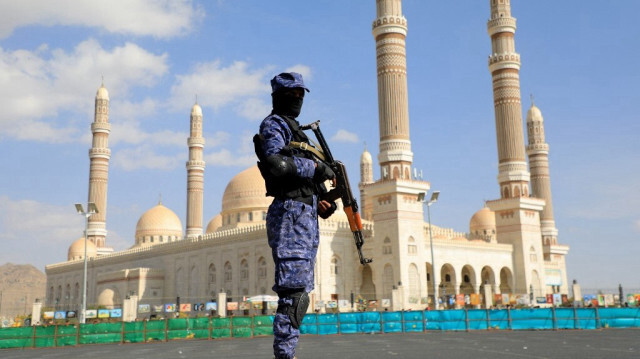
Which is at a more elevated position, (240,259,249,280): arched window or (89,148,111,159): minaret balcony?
(89,148,111,159): minaret balcony

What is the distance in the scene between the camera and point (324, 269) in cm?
3909

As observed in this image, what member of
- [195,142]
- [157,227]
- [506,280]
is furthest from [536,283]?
[157,227]

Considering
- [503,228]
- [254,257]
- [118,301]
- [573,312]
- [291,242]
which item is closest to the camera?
[291,242]

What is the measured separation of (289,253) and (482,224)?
53924mm

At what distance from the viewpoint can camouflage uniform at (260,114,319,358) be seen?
16.3 ft

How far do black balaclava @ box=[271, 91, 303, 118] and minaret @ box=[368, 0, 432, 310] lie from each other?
31.6m

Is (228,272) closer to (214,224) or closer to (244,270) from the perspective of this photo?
(244,270)

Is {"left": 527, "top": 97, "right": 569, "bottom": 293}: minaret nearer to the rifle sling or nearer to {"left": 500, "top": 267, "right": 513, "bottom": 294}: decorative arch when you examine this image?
{"left": 500, "top": 267, "right": 513, "bottom": 294}: decorative arch

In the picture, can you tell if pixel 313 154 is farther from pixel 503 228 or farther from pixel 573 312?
pixel 503 228

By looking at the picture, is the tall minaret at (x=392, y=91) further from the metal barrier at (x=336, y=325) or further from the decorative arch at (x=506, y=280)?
the metal barrier at (x=336, y=325)

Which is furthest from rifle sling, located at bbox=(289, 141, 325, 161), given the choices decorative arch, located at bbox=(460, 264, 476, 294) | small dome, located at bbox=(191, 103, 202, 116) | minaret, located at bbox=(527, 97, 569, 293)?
small dome, located at bbox=(191, 103, 202, 116)

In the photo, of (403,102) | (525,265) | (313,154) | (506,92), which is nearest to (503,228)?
(525,265)

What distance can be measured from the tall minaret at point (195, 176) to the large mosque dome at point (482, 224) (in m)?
24.8

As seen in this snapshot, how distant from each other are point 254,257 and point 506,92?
2148 centimetres
